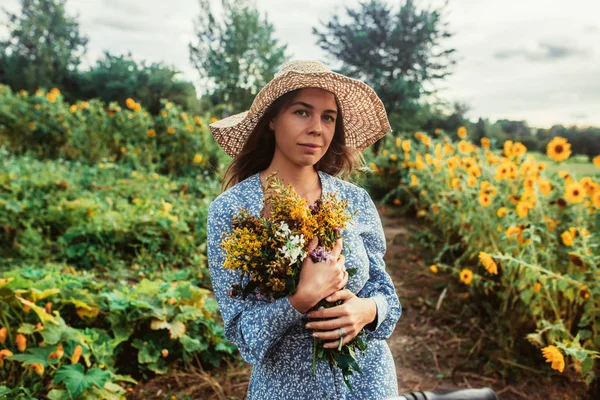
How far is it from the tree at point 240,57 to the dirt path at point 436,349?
19.0 m

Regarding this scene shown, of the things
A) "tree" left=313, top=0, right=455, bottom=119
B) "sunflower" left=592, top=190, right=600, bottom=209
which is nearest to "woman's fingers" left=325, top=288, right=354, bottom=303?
"sunflower" left=592, top=190, right=600, bottom=209

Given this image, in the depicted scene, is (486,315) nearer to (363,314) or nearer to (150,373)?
(150,373)

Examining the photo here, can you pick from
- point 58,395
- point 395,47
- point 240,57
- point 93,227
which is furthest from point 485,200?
point 240,57

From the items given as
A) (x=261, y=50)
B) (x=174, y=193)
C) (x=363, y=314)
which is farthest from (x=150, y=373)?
(x=261, y=50)

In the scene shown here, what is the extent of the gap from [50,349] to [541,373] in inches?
101

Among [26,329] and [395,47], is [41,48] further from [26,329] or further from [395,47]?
[26,329]

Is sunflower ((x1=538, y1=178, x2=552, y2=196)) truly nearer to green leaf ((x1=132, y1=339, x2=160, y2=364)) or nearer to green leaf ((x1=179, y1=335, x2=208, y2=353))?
green leaf ((x1=179, y1=335, x2=208, y2=353))

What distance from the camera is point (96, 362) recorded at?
7.59 feet

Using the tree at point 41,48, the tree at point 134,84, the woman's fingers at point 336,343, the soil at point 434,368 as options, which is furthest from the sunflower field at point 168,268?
the tree at point 41,48

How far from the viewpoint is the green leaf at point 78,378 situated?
77.3 inches

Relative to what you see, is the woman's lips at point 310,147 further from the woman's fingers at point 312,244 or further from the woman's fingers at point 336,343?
the woman's fingers at point 336,343

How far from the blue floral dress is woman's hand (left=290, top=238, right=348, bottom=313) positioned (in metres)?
0.05

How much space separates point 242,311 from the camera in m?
1.24

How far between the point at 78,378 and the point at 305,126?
145 cm
